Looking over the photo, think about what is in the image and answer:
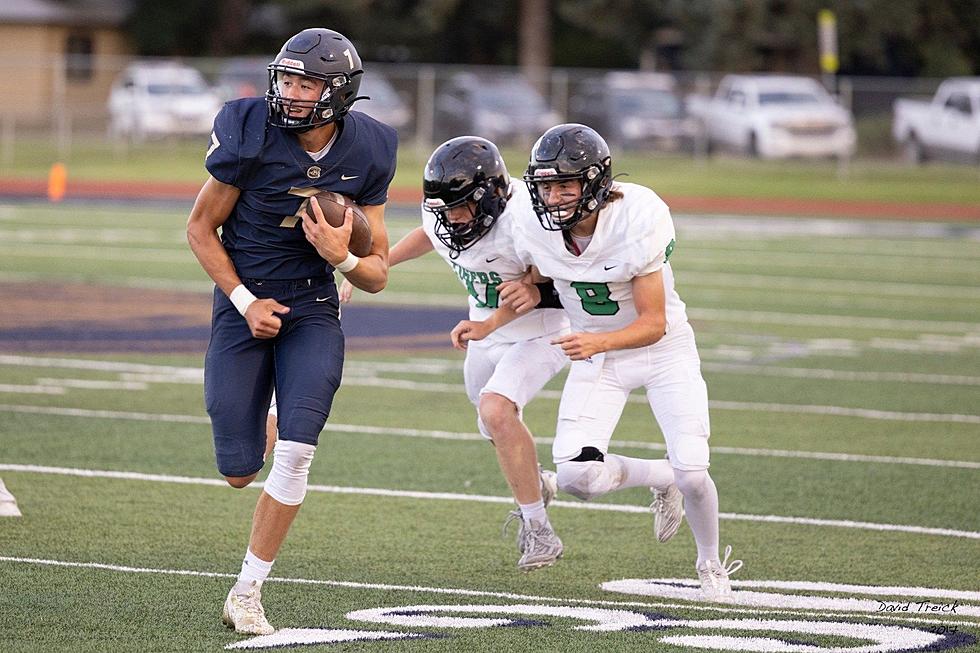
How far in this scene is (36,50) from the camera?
148 feet

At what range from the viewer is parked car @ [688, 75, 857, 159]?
29859 mm

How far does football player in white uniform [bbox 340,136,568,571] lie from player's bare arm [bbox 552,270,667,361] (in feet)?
1.62

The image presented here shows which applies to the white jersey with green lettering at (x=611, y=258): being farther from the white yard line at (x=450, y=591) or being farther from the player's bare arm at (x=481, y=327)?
the white yard line at (x=450, y=591)

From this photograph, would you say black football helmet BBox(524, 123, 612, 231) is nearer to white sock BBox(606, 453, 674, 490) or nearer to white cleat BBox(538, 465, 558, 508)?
white sock BBox(606, 453, 674, 490)

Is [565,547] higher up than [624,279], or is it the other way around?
[624,279]

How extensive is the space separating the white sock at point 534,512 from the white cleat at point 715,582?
0.63m

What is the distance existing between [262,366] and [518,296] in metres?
1.20

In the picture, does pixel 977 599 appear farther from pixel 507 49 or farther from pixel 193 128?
pixel 507 49

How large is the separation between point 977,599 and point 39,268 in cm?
1208

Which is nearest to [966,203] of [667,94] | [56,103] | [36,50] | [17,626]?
[667,94]

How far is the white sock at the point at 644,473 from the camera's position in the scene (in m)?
6.18

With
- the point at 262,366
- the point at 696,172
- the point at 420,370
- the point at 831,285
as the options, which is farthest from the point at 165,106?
the point at 262,366

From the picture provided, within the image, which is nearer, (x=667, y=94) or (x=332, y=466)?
(x=332, y=466)

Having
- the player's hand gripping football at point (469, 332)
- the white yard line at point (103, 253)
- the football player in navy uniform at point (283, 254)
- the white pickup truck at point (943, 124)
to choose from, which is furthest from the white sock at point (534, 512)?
the white pickup truck at point (943, 124)
